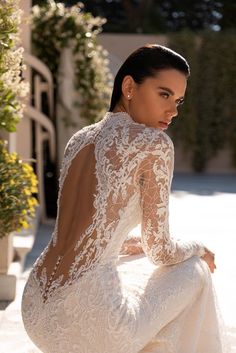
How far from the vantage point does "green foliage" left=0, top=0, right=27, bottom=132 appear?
3.42 metres

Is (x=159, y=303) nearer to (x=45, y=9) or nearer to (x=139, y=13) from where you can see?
(x=45, y=9)

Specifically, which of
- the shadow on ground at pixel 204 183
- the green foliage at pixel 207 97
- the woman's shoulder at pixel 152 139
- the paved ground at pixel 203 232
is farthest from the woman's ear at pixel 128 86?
the green foliage at pixel 207 97

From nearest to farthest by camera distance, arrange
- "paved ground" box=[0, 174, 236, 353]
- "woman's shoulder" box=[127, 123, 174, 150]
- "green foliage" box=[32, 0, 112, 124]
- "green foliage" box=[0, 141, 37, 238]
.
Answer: "woman's shoulder" box=[127, 123, 174, 150] < "paved ground" box=[0, 174, 236, 353] < "green foliage" box=[0, 141, 37, 238] < "green foliage" box=[32, 0, 112, 124]

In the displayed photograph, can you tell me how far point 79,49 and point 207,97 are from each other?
8.76 meters

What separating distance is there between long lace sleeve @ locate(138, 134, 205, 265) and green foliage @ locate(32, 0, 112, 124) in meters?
4.94

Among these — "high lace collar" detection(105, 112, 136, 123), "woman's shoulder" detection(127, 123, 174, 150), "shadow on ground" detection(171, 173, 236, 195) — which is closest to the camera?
"woman's shoulder" detection(127, 123, 174, 150)

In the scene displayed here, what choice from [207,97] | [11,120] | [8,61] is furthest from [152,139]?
[207,97]

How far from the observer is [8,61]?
3.48m

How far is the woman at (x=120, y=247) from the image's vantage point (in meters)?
2.23

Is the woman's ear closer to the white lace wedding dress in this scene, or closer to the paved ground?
Result: the white lace wedding dress

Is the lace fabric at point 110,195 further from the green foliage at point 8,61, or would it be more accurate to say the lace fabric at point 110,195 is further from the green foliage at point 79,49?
the green foliage at point 79,49

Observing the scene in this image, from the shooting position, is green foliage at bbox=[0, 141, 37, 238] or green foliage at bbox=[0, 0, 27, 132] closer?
green foliage at bbox=[0, 0, 27, 132]

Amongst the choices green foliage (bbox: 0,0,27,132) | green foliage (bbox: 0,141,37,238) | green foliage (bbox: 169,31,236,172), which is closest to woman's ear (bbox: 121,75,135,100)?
green foliage (bbox: 0,0,27,132)

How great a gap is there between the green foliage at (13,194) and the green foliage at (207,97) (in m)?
11.5
